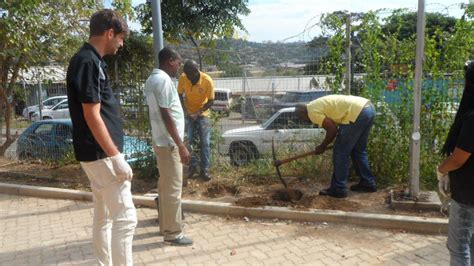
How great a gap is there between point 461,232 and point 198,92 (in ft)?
14.3

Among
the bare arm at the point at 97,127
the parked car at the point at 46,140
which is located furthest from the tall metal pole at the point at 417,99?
the parked car at the point at 46,140

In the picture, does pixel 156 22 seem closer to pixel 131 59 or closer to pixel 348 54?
pixel 131 59

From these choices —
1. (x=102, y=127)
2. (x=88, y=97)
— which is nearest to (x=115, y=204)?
(x=102, y=127)

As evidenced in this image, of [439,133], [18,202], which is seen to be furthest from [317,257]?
[18,202]

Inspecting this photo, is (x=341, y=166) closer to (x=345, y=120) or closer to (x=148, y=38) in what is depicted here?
(x=345, y=120)

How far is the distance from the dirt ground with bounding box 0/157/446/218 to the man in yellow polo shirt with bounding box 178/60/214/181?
40cm

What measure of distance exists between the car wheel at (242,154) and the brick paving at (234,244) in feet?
6.06

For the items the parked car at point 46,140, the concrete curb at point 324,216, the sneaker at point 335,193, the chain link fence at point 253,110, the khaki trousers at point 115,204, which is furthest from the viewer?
the parked car at point 46,140

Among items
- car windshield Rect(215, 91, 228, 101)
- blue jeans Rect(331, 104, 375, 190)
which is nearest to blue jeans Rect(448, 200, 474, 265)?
blue jeans Rect(331, 104, 375, 190)

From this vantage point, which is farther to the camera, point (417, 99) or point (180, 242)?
point (417, 99)

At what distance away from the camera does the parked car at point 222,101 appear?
704 cm

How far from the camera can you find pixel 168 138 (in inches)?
163

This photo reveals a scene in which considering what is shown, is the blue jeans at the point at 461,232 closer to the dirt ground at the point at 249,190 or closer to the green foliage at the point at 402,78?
the dirt ground at the point at 249,190

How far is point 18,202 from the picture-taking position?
6219 mm
